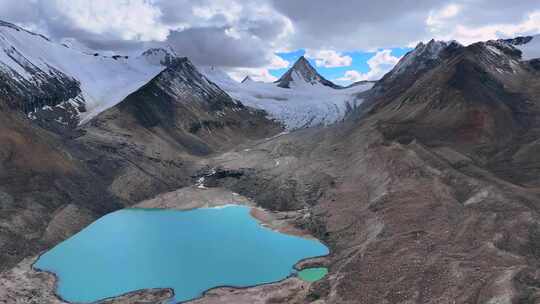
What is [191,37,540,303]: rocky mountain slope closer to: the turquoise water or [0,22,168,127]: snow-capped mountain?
the turquoise water

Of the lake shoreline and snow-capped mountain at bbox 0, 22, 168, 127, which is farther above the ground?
snow-capped mountain at bbox 0, 22, 168, 127

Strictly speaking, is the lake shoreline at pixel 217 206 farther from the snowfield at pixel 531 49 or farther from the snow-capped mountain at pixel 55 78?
the snowfield at pixel 531 49

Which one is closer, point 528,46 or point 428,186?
point 428,186

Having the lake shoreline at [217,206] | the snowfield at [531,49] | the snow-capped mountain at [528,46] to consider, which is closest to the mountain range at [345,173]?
the lake shoreline at [217,206]

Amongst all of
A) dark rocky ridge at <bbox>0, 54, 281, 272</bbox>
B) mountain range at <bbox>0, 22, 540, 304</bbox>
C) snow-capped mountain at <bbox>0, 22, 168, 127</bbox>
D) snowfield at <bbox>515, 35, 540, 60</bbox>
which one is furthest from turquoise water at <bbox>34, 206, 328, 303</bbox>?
snowfield at <bbox>515, 35, 540, 60</bbox>

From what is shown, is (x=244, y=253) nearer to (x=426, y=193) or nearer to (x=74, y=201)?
(x=426, y=193)

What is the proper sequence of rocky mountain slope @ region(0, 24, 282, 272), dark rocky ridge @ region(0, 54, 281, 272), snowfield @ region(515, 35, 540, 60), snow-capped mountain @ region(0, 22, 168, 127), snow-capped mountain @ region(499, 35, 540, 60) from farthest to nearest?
snow-capped mountain @ region(499, 35, 540, 60), snowfield @ region(515, 35, 540, 60), snow-capped mountain @ region(0, 22, 168, 127), rocky mountain slope @ region(0, 24, 282, 272), dark rocky ridge @ region(0, 54, 281, 272)

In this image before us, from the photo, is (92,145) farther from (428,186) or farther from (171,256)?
(428,186)

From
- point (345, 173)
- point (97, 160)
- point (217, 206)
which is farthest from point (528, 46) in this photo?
point (97, 160)
